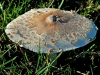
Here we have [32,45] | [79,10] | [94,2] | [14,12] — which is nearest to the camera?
[32,45]

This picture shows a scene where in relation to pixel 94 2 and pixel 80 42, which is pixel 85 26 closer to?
pixel 80 42

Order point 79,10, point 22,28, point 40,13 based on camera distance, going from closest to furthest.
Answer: point 22,28, point 40,13, point 79,10

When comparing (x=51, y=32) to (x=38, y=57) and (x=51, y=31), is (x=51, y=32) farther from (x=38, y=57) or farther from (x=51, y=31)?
(x=38, y=57)

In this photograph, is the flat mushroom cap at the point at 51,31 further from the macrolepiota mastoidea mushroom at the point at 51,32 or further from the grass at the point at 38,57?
the grass at the point at 38,57

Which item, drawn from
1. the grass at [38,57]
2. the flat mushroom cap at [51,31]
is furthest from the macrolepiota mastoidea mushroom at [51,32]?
the grass at [38,57]

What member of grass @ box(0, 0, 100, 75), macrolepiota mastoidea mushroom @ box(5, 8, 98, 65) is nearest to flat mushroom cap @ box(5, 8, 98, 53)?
macrolepiota mastoidea mushroom @ box(5, 8, 98, 65)

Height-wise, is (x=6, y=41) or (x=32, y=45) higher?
(x=32, y=45)

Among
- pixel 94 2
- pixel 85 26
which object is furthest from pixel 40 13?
pixel 94 2
